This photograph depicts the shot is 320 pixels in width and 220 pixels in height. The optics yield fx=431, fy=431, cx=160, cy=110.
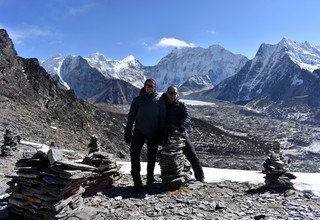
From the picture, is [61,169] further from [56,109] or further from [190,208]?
[56,109]

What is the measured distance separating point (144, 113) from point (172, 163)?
6.78 ft

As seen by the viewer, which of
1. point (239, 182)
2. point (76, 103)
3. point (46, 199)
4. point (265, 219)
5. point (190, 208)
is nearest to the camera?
point (46, 199)

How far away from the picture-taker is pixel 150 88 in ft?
48.3

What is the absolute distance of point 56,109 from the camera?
259 feet

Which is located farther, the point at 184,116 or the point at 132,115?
the point at 184,116

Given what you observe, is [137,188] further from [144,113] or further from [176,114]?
[176,114]

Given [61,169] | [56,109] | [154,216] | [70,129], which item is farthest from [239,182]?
[56,109]

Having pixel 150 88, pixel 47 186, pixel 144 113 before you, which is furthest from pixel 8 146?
pixel 47 186

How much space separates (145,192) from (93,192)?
180cm

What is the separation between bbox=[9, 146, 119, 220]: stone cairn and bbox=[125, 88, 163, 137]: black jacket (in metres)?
3.50

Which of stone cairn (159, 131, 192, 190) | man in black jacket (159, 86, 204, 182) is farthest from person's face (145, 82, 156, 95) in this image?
stone cairn (159, 131, 192, 190)

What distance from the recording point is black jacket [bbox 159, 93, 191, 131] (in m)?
15.7

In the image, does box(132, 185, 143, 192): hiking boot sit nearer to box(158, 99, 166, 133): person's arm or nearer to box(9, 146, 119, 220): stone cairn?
box(158, 99, 166, 133): person's arm

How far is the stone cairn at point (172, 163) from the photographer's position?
600 inches
